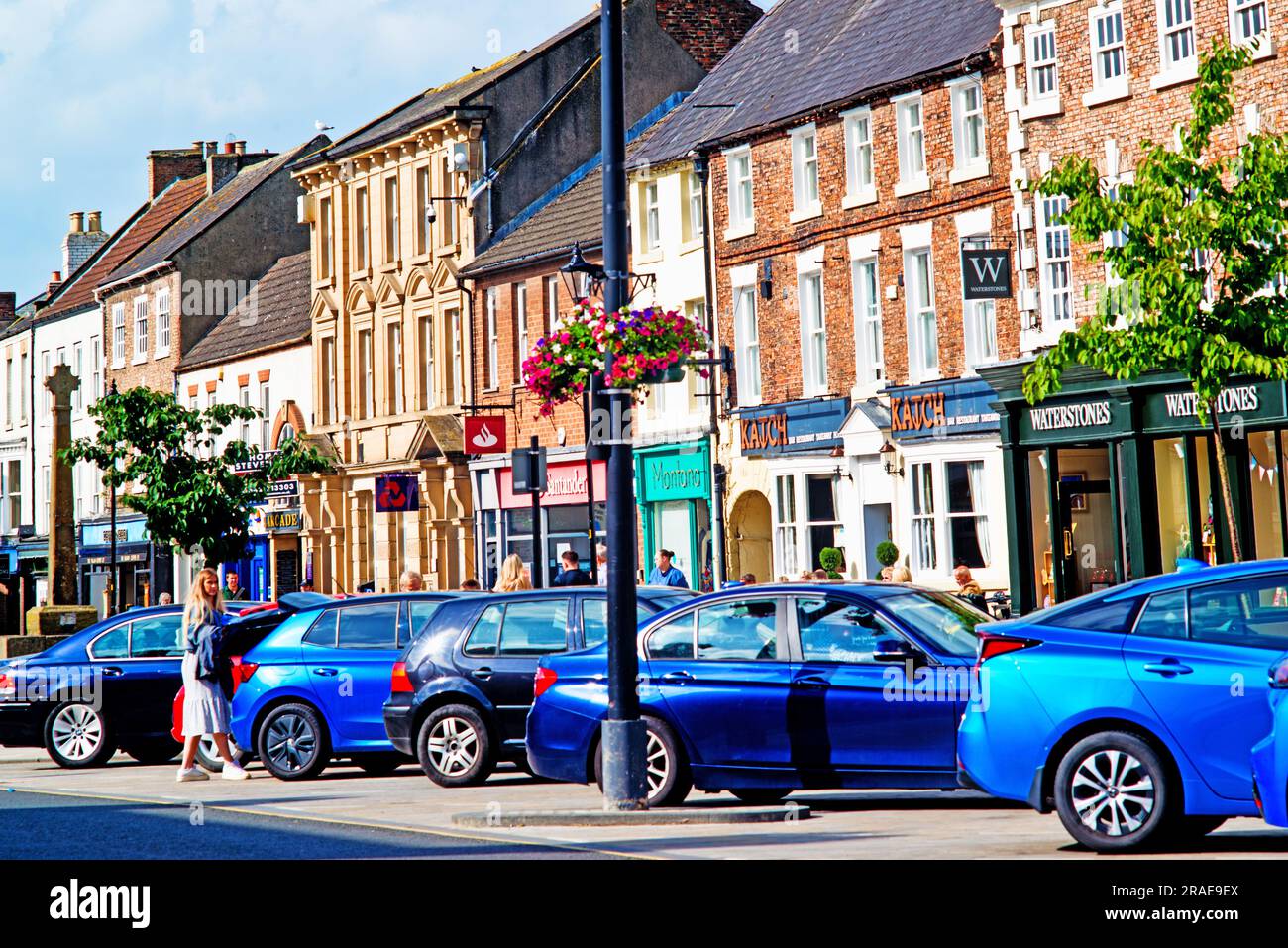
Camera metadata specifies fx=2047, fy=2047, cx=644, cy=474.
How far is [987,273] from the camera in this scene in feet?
94.6

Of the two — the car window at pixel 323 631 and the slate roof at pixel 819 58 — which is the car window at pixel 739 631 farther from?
the slate roof at pixel 819 58

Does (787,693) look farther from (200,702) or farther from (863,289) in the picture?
(863,289)

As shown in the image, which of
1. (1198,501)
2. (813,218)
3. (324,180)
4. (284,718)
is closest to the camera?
(284,718)

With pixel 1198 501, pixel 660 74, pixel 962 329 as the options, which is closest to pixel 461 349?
pixel 660 74

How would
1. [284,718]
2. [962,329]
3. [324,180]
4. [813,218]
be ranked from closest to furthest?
[284,718] < [962,329] < [813,218] < [324,180]

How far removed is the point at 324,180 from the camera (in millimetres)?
49438

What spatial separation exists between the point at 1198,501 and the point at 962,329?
4.93 metres

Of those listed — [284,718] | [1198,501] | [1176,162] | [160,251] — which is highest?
[160,251]

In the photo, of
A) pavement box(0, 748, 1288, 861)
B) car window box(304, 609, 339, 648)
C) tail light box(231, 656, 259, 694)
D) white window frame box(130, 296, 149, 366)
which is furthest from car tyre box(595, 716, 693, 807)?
white window frame box(130, 296, 149, 366)

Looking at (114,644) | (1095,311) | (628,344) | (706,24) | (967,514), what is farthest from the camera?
Result: (706,24)

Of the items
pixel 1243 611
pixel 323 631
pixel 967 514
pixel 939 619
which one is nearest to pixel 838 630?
pixel 939 619

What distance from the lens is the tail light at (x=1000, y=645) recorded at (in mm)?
11602

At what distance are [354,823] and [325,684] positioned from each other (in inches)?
177

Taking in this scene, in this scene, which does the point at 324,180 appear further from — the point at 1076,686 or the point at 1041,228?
the point at 1076,686
